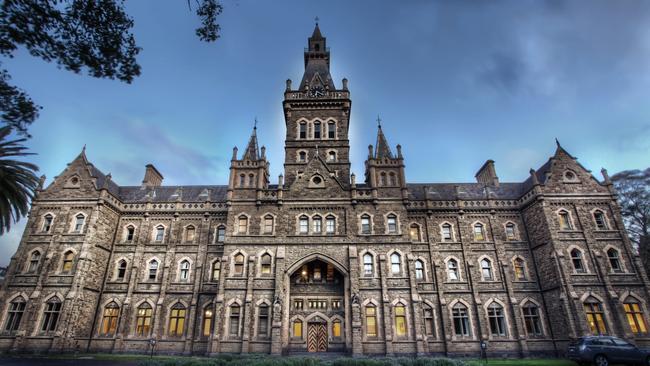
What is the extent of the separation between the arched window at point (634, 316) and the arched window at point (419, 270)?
1466cm

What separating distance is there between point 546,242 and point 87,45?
32.3 m

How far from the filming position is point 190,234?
31328 millimetres

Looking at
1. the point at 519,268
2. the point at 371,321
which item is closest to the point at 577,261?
the point at 519,268

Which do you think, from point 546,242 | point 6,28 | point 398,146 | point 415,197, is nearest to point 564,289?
point 546,242

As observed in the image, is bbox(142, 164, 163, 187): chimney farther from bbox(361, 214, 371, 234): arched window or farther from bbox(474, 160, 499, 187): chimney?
bbox(474, 160, 499, 187): chimney

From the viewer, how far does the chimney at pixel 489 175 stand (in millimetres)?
35625

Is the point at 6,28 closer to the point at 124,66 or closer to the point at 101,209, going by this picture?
the point at 124,66

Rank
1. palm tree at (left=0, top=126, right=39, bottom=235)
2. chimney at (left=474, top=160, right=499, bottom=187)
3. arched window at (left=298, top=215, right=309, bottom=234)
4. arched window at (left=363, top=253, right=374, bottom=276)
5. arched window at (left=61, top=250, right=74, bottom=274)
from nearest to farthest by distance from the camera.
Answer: palm tree at (left=0, top=126, right=39, bottom=235), arched window at (left=363, top=253, right=374, bottom=276), arched window at (left=61, top=250, right=74, bottom=274), arched window at (left=298, top=215, right=309, bottom=234), chimney at (left=474, top=160, right=499, bottom=187)

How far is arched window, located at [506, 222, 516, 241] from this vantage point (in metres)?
30.4

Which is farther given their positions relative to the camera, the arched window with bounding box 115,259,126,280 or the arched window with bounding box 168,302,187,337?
the arched window with bounding box 115,259,126,280

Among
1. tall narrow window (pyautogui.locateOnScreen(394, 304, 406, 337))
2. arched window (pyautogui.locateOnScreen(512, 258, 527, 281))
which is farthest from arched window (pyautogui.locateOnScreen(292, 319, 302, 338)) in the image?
arched window (pyautogui.locateOnScreen(512, 258, 527, 281))

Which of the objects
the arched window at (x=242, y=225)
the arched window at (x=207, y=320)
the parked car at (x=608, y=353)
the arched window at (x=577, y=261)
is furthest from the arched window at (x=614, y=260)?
the arched window at (x=207, y=320)

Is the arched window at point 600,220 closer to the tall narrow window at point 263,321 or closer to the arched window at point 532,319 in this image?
the arched window at point 532,319

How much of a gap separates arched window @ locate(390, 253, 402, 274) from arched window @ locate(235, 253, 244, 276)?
1217 cm
